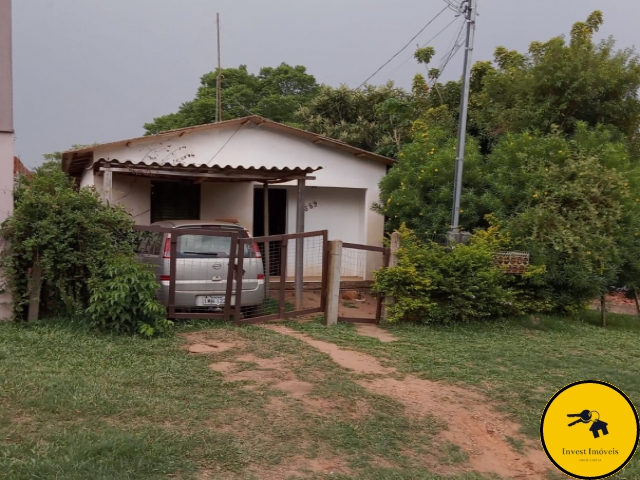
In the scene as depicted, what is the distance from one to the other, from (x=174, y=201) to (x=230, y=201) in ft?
3.93

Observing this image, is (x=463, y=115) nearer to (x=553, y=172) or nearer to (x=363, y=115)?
(x=553, y=172)

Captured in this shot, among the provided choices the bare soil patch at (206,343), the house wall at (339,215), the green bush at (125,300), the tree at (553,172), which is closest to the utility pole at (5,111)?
the green bush at (125,300)

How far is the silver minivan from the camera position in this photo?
7.65 metres

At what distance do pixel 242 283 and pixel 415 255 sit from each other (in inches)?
105

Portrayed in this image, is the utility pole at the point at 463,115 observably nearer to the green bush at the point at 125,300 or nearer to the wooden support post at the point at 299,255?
the wooden support post at the point at 299,255

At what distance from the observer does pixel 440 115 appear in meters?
14.8

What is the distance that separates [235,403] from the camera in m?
4.81

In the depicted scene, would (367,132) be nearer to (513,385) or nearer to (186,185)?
(186,185)

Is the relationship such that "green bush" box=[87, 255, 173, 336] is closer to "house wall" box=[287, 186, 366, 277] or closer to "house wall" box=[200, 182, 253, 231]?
"house wall" box=[200, 182, 253, 231]

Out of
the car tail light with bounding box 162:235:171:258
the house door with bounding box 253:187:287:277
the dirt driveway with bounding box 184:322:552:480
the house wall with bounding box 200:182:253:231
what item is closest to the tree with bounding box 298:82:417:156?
Answer: the house door with bounding box 253:187:287:277

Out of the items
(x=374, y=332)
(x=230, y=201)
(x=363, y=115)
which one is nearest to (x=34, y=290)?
(x=374, y=332)

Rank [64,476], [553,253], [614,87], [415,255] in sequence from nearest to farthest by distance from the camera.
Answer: [64,476], [415,255], [553,253], [614,87]

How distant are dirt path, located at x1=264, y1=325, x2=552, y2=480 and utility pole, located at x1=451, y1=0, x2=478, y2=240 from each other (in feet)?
12.5

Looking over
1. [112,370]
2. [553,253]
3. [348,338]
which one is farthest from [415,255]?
[112,370]
